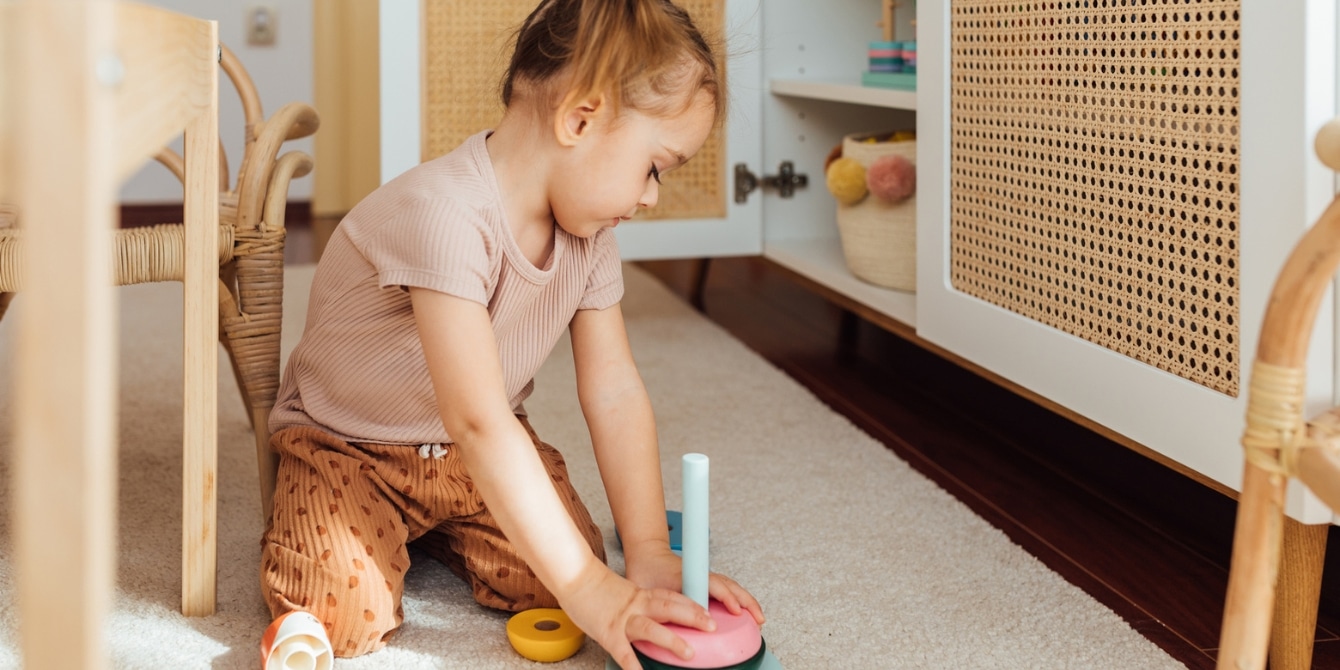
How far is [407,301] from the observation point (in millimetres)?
911

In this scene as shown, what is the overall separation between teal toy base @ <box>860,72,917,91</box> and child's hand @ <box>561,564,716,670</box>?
752 mm

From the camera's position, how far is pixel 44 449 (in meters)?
0.38

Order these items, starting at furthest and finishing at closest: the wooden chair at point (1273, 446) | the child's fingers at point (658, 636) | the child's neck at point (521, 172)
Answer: the child's neck at point (521, 172), the child's fingers at point (658, 636), the wooden chair at point (1273, 446)

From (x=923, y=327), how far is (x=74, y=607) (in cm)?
102

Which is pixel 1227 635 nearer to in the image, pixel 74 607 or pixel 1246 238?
pixel 1246 238

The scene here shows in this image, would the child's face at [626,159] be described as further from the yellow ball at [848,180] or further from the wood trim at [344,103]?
the wood trim at [344,103]

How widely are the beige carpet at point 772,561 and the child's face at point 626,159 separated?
1.00ft

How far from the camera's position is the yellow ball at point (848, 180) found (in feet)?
4.81

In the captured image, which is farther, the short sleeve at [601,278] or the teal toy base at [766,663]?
the short sleeve at [601,278]

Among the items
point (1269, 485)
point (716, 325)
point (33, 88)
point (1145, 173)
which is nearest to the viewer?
point (33, 88)

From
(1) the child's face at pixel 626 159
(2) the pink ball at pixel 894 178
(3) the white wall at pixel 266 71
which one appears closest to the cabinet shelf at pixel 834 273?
(2) the pink ball at pixel 894 178

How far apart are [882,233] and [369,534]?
0.75m

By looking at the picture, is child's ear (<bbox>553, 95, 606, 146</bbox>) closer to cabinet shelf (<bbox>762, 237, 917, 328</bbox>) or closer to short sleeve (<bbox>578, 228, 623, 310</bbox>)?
short sleeve (<bbox>578, 228, 623, 310</bbox>)

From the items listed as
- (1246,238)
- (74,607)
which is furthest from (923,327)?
(74,607)
